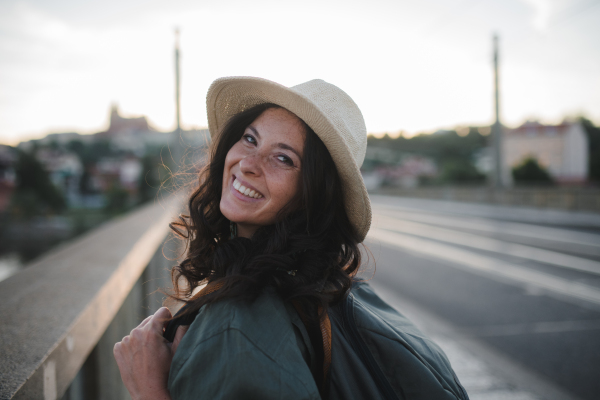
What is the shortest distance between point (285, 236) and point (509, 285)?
6381 mm

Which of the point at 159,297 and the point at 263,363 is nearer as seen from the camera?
the point at 263,363

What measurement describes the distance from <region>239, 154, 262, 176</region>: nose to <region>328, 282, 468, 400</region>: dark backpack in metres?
0.60

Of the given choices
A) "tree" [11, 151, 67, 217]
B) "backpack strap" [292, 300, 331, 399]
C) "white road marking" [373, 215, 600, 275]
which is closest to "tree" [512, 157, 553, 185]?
"white road marking" [373, 215, 600, 275]

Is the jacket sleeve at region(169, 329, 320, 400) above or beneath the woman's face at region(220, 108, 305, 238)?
beneath

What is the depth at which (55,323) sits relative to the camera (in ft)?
4.90

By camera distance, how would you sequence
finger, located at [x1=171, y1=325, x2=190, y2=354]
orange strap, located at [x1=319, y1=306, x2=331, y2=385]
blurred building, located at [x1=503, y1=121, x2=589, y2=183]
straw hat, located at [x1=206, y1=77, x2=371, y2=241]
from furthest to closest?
blurred building, located at [x1=503, y1=121, x2=589, y2=183] → straw hat, located at [x1=206, y1=77, x2=371, y2=241] → finger, located at [x1=171, y1=325, x2=190, y2=354] → orange strap, located at [x1=319, y1=306, x2=331, y2=385]

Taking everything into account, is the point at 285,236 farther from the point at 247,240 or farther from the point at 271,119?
the point at 271,119

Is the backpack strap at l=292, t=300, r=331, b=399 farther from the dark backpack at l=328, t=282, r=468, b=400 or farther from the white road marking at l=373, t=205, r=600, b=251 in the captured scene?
the white road marking at l=373, t=205, r=600, b=251

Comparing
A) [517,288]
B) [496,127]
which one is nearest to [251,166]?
[517,288]

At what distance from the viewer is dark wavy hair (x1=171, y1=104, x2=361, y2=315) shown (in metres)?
1.12

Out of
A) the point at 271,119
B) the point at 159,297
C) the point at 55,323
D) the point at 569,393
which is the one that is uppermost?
the point at 271,119

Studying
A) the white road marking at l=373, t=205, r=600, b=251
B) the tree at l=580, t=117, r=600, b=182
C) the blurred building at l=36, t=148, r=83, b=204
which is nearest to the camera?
the white road marking at l=373, t=205, r=600, b=251

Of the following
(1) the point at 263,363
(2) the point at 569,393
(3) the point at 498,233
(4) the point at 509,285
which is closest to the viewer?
(1) the point at 263,363

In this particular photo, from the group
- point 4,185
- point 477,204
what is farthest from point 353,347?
point 4,185
